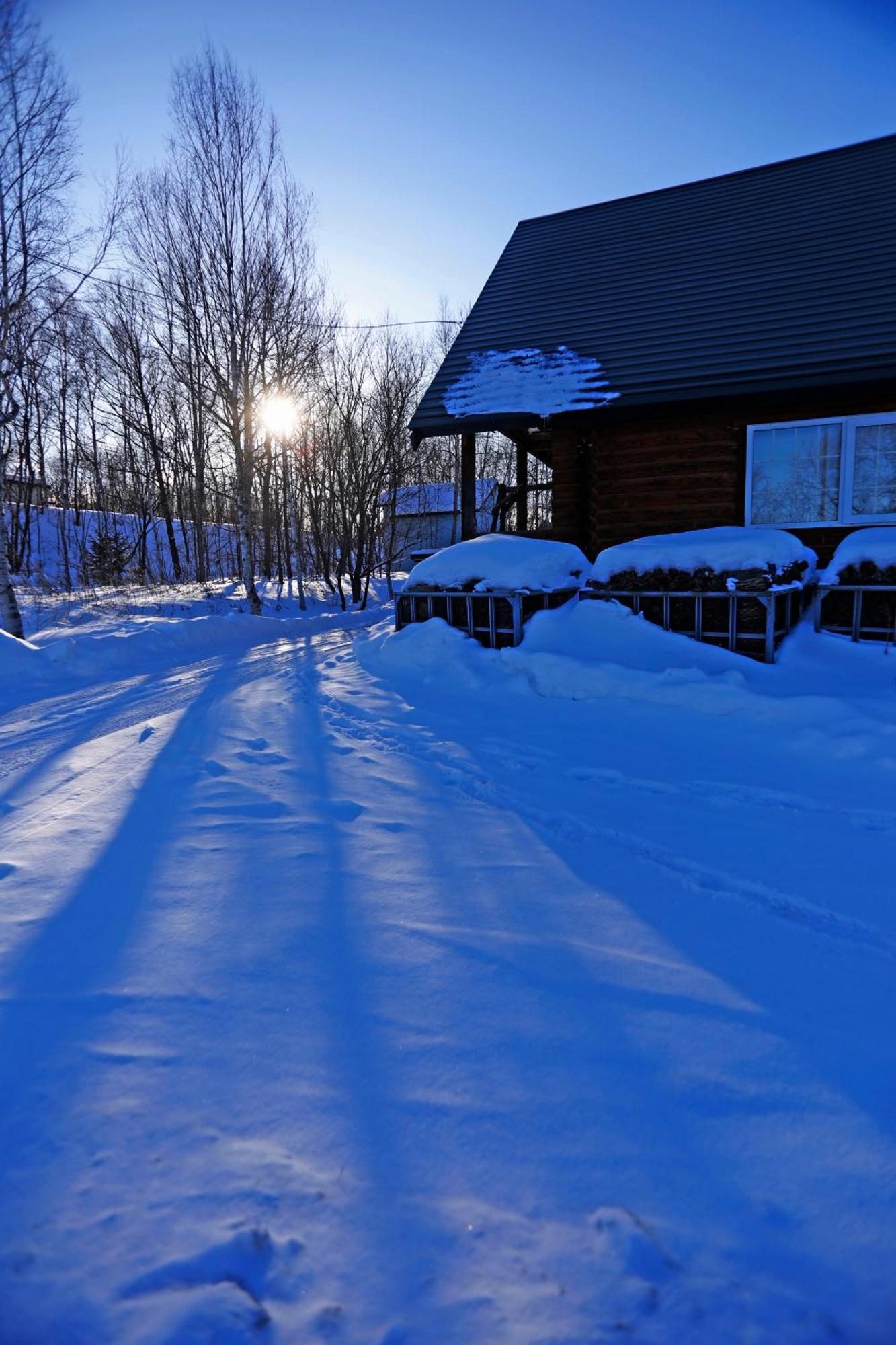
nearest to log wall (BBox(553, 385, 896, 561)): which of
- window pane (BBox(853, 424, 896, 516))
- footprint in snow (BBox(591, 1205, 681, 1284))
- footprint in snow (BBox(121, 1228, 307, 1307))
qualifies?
window pane (BBox(853, 424, 896, 516))

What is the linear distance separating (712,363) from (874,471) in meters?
2.52

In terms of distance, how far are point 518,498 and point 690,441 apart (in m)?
4.79

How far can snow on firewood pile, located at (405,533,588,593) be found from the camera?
8.05 metres

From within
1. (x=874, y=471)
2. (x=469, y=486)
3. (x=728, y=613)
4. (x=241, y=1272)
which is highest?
(x=469, y=486)

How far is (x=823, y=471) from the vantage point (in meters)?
9.09

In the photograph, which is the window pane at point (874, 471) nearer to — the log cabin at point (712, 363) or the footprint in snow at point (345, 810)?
the log cabin at point (712, 363)

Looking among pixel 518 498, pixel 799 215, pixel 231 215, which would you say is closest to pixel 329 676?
pixel 518 498

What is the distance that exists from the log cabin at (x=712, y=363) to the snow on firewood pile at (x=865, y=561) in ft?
5.74

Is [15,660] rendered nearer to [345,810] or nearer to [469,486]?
[345,810]

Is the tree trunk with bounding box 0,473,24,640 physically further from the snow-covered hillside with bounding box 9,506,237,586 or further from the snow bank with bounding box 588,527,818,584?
the snow-covered hillside with bounding box 9,506,237,586

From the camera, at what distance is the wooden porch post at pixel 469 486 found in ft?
35.9

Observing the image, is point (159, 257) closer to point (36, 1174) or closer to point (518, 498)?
point (518, 498)

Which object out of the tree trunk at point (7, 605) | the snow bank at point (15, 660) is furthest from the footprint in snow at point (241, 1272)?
the tree trunk at point (7, 605)

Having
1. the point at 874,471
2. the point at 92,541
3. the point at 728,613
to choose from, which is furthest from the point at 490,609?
the point at 92,541
